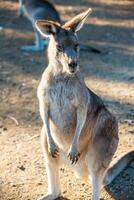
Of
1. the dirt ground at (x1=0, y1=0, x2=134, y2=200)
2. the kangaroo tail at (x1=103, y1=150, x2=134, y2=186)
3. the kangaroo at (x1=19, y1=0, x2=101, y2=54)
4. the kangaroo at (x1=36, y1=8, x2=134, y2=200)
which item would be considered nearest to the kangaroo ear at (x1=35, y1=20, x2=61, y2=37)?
the kangaroo at (x1=36, y1=8, x2=134, y2=200)

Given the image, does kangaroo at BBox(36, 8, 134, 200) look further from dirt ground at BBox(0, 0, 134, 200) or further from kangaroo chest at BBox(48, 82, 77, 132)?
dirt ground at BBox(0, 0, 134, 200)

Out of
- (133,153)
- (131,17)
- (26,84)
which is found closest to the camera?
(133,153)

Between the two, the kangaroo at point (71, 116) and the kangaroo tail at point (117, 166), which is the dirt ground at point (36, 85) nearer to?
the kangaroo tail at point (117, 166)

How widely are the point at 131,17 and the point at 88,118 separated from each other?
17.1 feet

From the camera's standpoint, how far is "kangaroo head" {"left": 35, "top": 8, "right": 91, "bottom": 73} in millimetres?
3074

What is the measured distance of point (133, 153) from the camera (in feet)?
12.3

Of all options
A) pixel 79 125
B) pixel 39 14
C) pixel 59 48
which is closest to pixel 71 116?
pixel 79 125

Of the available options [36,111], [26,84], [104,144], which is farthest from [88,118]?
[26,84]

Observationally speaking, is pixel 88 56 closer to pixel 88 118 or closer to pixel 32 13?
pixel 32 13

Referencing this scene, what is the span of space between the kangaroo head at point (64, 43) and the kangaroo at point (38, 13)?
351 cm

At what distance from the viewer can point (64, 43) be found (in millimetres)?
3146

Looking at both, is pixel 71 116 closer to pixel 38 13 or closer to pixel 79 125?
pixel 79 125

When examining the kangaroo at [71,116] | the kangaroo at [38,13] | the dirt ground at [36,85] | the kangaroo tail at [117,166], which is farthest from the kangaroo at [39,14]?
the kangaroo at [71,116]

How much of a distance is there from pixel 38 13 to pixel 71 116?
13.0 ft
